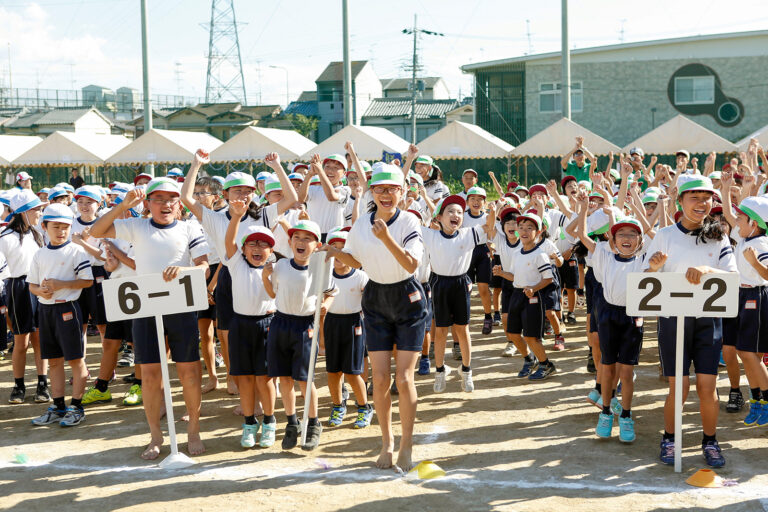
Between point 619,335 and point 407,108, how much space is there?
189ft

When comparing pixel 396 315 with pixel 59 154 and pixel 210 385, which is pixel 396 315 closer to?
pixel 210 385

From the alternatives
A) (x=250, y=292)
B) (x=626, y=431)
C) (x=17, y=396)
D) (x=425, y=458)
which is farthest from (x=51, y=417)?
(x=626, y=431)

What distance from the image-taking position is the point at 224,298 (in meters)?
7.37

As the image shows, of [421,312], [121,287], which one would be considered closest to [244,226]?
[121,287]

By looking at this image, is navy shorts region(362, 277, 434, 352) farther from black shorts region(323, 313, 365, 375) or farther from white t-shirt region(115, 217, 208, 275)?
white t-shirt region(115, 217, 208, 275)

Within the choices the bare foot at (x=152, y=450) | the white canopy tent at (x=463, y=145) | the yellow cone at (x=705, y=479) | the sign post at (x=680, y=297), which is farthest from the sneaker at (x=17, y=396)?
the white canopy tent at (x=463, y=145)

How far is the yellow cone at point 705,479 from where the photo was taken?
17.2 feet

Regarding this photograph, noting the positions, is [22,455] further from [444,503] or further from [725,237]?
[725,237]

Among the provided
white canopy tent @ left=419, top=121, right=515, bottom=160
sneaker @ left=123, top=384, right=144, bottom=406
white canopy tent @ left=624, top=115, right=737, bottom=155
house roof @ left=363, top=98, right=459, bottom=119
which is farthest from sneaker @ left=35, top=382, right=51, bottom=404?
house roof @ left=363, top=98, right=459, bottom=119

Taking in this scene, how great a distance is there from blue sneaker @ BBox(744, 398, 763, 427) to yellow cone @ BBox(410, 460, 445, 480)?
2.86 m

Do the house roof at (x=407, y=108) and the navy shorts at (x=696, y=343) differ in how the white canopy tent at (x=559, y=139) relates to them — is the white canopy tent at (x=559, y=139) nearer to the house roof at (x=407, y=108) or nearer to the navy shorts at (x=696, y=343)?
the navy shorts at (x=696, y=343)

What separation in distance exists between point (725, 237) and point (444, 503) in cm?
283

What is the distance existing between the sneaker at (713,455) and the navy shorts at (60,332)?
540 cm

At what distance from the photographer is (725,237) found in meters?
5.74
